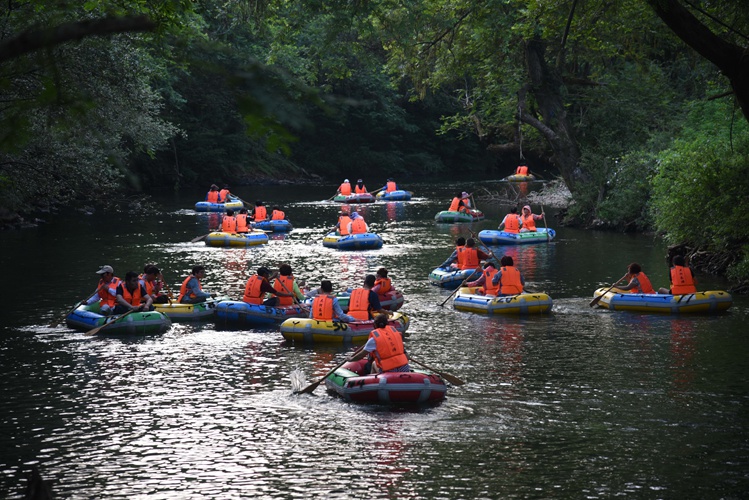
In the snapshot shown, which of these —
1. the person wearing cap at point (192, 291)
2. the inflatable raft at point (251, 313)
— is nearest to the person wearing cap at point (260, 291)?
the inflatable raft at point (251, 313)

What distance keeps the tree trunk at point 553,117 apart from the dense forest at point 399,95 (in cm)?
6

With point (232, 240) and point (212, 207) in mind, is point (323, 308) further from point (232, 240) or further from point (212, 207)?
point (212, 207)

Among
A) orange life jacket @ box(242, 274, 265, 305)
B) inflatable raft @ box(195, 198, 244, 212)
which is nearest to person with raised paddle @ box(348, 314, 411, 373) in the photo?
orange life jacket @ box(242, 274, 265, 305)

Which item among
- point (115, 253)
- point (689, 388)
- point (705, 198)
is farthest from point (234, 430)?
point (115, 253)

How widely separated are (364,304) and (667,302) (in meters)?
7.00

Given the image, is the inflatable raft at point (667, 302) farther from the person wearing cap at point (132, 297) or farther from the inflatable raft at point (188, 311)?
the person wearing cap at point (132, 297)

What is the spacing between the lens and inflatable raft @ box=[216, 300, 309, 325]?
65.6ft

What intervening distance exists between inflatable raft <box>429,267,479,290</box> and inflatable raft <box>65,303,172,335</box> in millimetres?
7971

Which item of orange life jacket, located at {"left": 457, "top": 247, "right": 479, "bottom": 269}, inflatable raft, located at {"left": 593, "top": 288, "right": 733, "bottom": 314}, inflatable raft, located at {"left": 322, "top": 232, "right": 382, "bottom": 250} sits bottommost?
inflatable raft, located at {"left": 593, "top": 288, "right": 733, "bottom": 314}

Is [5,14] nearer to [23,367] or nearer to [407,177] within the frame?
[23,367]

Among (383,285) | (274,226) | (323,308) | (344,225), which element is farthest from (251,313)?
(274,226)

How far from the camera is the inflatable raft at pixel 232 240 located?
Answer: 3341 cm

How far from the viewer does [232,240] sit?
1320 inches

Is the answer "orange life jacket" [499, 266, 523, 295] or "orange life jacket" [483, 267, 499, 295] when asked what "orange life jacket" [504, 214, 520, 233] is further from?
"orange life jacket" [499, 266, 523, 295]
